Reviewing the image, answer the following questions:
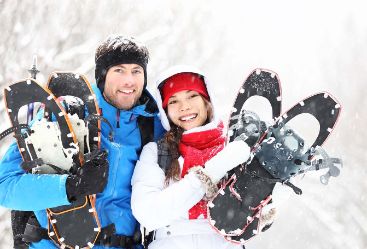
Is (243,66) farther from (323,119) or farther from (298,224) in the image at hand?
(323,119)

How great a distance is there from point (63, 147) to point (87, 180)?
24 centimetres

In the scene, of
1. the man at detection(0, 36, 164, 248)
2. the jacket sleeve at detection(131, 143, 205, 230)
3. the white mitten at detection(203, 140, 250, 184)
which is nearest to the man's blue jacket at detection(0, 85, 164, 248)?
the man at detection(0, 36, 164, 248)

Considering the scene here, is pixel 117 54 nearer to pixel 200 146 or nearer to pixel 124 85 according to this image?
pixel 124 85

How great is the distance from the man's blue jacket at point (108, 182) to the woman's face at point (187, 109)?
0.59ft

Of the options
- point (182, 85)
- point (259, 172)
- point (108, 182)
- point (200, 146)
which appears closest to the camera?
point (259, 172)

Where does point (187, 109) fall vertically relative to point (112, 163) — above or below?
above

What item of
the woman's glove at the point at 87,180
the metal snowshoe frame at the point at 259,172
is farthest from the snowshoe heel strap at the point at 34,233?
the metal snowshoe frame at the point at 259,172

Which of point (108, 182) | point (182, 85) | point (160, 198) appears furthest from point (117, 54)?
point (160, 198)

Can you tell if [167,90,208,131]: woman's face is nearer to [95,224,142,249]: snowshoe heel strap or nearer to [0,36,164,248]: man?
[0,36,164,248]: man

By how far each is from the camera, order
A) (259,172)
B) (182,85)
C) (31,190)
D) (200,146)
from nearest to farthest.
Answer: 1. (31,190)
2. (259,172)
3. (200,146)
4. (182,85)

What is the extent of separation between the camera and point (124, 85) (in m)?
2.91

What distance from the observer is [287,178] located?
2529 mm

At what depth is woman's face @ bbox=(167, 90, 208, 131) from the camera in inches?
112

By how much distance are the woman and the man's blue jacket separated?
96mm
